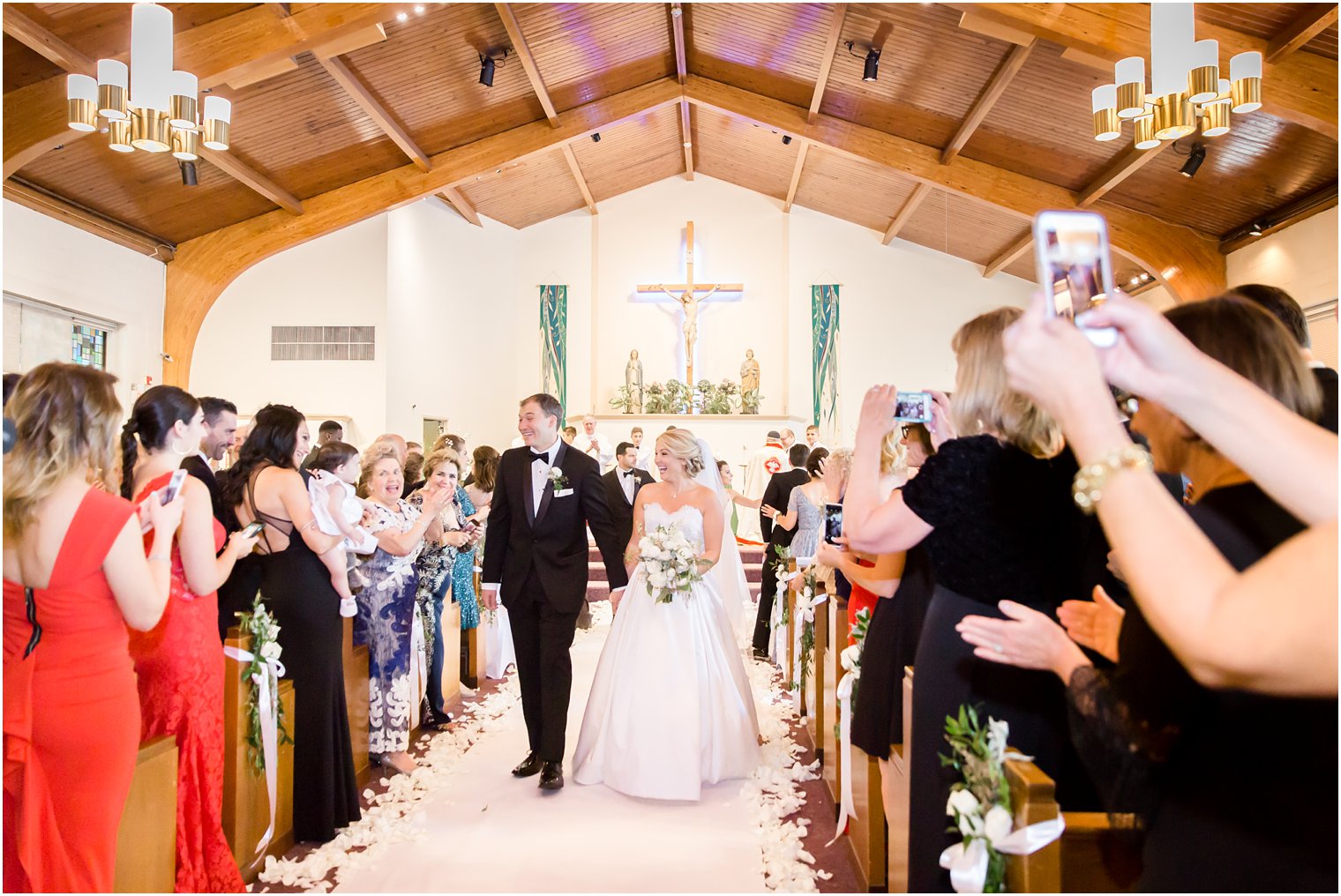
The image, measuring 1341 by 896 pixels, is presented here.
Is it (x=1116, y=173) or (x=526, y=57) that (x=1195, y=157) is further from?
(x=526, y=57)

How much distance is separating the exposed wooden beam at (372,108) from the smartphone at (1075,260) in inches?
296

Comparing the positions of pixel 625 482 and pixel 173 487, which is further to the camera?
pixel 625 482

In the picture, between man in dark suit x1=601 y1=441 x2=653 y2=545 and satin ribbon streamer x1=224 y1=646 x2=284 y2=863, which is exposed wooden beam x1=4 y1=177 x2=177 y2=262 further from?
satin ribbon streamer x1=224 y1=646 x2=284 y2=863

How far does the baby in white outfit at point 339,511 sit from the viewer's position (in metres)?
3.26

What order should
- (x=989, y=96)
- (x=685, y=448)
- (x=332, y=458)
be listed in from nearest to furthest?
(x=332, y=458) < (x=685, y=448) < (x=989, y=96)

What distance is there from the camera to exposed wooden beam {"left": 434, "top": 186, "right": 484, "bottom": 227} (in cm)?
1253

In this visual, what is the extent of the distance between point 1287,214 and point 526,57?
7764 mm

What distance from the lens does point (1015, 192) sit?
1002cm

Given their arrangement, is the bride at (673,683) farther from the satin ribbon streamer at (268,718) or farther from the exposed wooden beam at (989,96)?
the exposed wooden beam at (989,96)

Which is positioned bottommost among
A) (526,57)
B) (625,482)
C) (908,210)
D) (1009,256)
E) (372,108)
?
(625,482)

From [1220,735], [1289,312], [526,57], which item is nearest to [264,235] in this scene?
[526,57]

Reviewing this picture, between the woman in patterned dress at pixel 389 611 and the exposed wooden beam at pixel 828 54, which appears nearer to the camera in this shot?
the woman in patterned dress at pixel 389 611

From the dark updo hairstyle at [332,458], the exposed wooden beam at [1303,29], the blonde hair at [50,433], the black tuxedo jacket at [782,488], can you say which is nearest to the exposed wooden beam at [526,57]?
the black tuxedo jacket at [782,488]

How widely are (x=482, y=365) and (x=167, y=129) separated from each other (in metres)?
8.52
